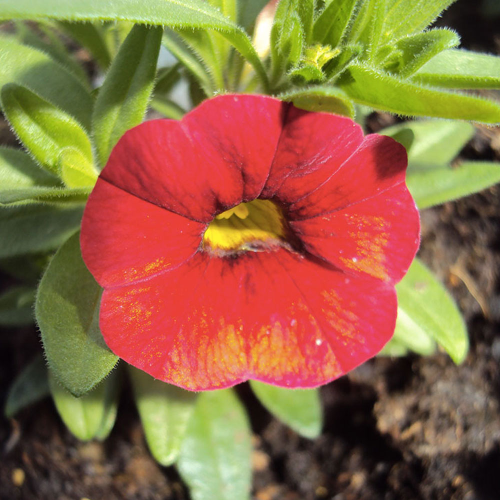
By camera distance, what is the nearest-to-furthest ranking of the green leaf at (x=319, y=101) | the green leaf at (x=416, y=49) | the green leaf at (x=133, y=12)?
the green leaf at (x=133, y=12)
the green leaf at (x=319, y=101)
the green leaf at (x=416, y=49)

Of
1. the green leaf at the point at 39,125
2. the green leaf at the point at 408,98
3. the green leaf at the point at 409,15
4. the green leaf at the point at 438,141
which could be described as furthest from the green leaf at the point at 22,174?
the green leaf at the point at 438,141

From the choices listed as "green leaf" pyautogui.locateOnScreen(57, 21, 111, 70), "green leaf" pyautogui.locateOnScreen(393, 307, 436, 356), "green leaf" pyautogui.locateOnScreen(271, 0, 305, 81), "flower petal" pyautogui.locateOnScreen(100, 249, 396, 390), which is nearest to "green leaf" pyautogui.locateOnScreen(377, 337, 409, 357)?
"green leaf" pyautogui.locateOnScreen(393, 307, 436, 356)

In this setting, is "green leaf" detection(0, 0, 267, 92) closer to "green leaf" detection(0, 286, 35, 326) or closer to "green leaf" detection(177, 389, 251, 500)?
"green leaf" detection(0, 286, 35, 326)

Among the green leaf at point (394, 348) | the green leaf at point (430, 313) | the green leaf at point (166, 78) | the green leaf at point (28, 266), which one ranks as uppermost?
the green leaf at point (166, 78)

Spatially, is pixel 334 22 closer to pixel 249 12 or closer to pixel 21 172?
pixel 249 12

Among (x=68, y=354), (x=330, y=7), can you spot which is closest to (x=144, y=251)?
(x=68, y=354)

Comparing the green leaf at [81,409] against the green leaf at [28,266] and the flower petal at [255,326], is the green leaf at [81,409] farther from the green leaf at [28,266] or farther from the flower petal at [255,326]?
the flower petal at [255,326]

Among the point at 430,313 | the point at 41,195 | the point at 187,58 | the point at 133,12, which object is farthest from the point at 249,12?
the point at 430,313
